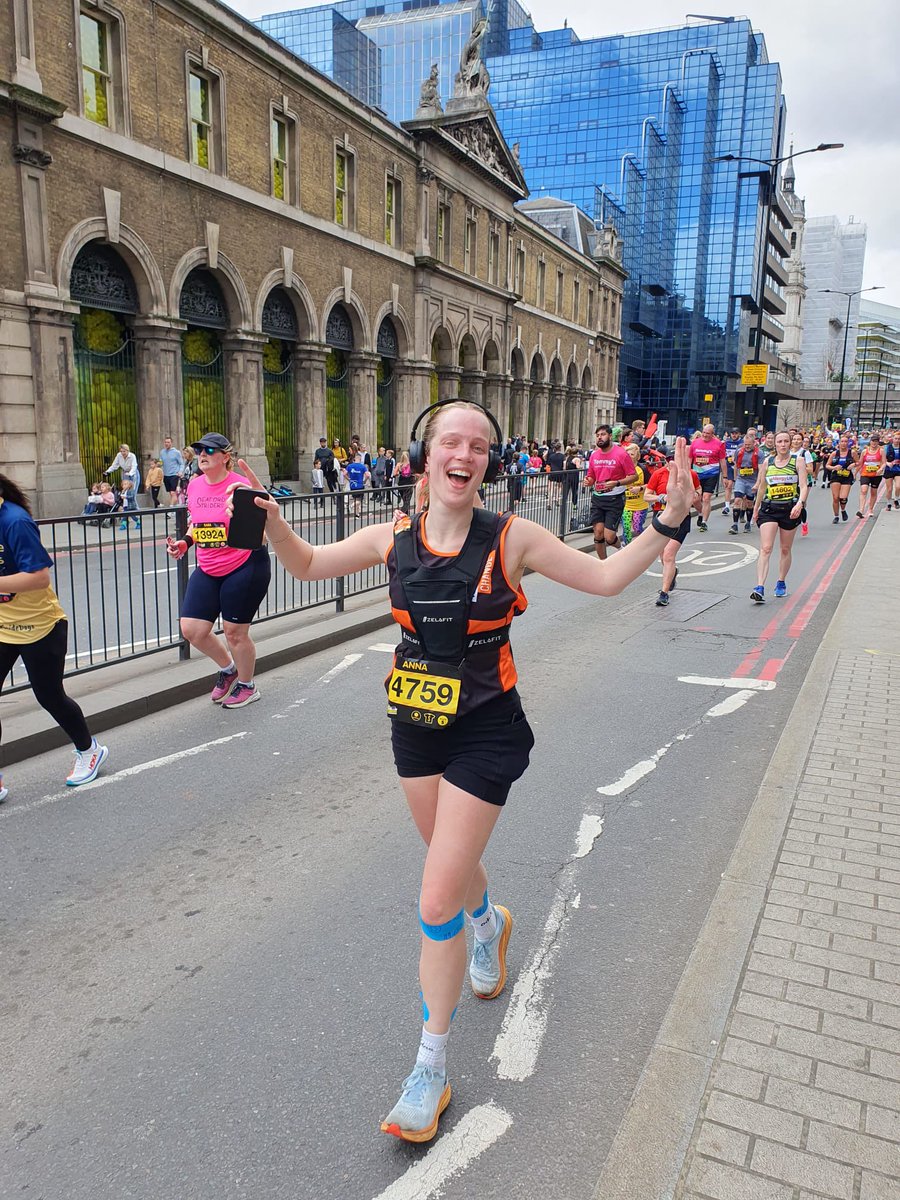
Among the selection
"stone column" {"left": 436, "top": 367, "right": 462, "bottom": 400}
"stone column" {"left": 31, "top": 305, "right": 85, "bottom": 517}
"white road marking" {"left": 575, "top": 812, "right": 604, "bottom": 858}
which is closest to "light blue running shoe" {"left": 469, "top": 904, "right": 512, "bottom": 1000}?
"white road marking" {"left": 575, "top": 812, "right": 604, "bottom": 858}

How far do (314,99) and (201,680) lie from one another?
77.4 feet

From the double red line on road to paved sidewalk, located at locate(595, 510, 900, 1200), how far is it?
311 cm

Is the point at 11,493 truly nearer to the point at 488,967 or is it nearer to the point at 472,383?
the point at 488,967

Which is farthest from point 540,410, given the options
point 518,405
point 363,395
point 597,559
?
point 597,559

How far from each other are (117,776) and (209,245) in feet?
63.9

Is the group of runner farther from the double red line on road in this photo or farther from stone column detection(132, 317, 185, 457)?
stone column detection(132, 317, 185, 457)

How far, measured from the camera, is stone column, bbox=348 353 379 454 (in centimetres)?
2984

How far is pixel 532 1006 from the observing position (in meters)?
3.28

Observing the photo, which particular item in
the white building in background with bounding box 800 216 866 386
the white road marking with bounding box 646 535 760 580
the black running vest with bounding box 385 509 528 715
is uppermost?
the white building in background with bounding box 800 216 866 386

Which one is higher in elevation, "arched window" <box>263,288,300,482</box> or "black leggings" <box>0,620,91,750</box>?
"arched window" <box>263,288,300,482</box>

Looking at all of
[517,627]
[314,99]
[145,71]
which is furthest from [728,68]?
[517,627]

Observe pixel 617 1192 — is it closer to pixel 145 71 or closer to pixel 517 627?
pixel 517 627

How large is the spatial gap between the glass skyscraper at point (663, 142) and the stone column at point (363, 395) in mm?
62032

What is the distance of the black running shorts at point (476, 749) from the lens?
2664 mm
